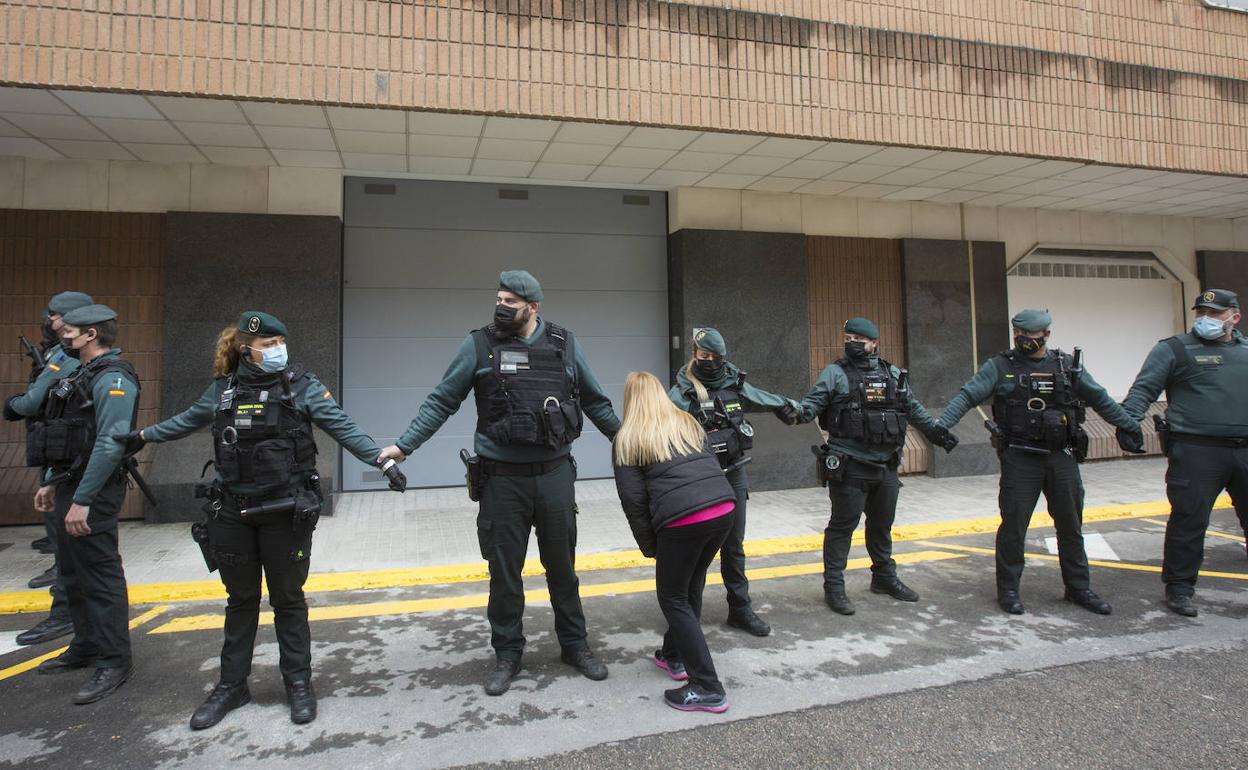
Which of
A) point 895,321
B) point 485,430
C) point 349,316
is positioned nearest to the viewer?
point 485,430

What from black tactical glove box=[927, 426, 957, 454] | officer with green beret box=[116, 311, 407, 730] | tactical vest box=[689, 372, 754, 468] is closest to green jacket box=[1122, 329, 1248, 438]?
black tactical glove box=[927, 426, 957, 454]

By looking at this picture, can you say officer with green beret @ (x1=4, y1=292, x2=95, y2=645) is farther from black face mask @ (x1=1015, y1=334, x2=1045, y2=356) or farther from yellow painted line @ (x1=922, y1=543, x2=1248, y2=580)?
yellow painted line @ (x1=922, y1=543, x2=1248, y2=580)

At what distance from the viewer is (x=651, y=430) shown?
3.30 m

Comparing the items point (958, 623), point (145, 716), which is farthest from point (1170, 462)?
point (145, 716)

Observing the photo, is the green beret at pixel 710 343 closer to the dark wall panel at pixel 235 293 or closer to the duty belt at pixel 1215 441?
the duty belt at pixel 1215 441

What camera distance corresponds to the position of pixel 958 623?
4.49 m

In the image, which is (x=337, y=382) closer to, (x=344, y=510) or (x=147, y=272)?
(x=344, y=510)

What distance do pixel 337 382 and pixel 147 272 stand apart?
7.98 feet

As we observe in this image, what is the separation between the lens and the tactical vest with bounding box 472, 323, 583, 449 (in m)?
3.62

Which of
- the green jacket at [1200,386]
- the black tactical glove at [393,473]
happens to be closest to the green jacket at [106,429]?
the black tactical glove at [393,473]

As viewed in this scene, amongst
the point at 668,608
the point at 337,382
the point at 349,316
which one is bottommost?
the point at 668,608

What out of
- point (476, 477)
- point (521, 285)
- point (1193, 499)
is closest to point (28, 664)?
point (476, 477)

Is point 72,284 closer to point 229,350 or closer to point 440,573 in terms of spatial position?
point 440,573

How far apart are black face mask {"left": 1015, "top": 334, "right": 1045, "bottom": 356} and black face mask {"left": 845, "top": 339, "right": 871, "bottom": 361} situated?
1041 mm
